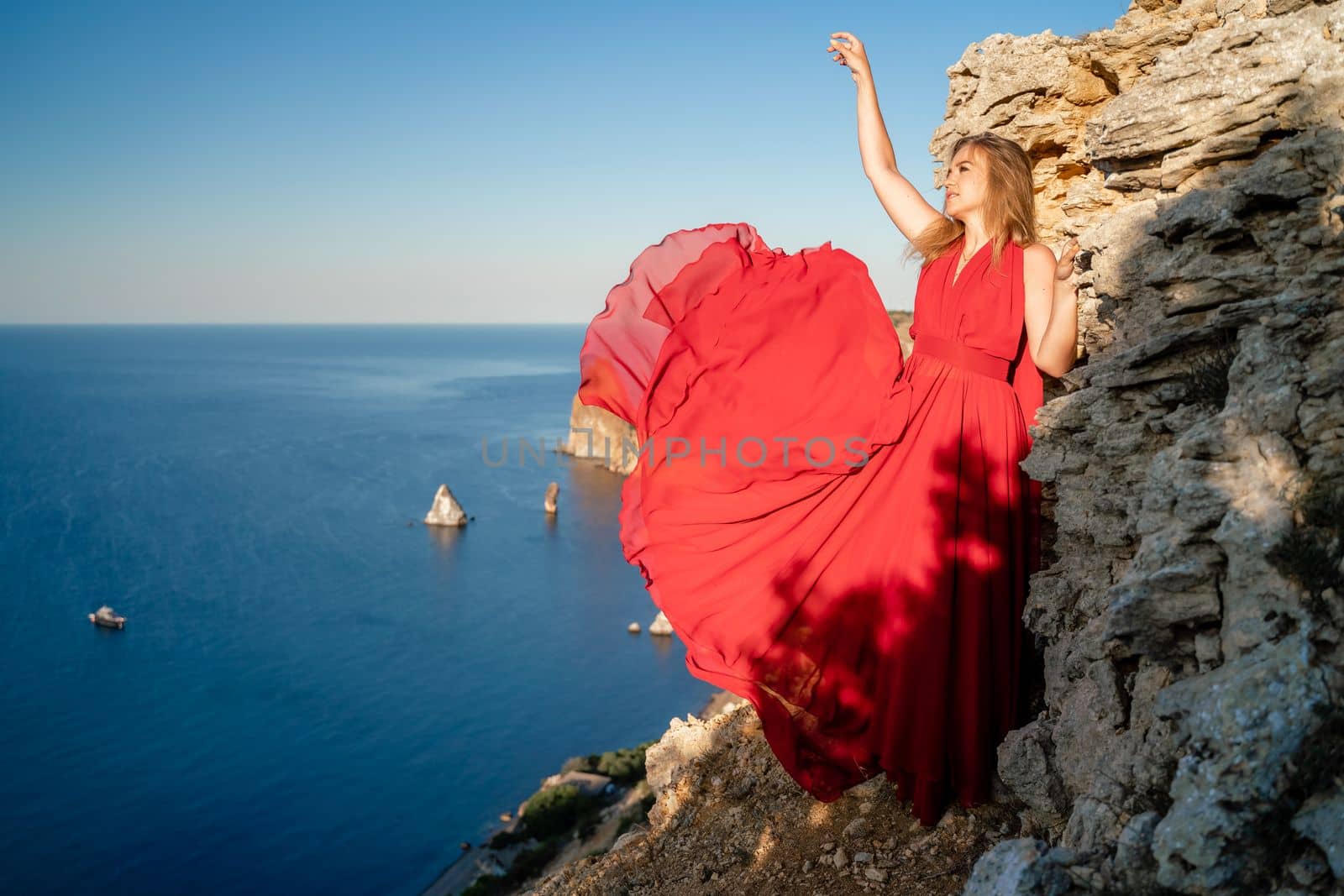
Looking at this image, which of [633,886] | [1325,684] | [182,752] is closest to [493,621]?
[182,752]

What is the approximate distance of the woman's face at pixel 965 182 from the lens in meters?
3.44

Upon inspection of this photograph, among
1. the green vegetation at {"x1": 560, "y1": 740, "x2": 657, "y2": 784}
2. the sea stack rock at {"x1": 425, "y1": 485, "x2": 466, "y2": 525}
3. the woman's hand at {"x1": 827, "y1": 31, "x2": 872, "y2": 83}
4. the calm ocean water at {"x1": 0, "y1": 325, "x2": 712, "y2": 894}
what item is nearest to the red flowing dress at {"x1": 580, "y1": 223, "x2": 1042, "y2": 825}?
the woman's hand at {"x1": 827, "y1": 31, "x2": 872, "y2": 83}

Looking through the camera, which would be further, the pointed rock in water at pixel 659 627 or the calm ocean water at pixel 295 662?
the pointed rock in water at pixel 659 627

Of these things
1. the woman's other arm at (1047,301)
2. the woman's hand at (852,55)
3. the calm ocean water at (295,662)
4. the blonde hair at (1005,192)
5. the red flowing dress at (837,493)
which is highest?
the woman's hand at (852,55)

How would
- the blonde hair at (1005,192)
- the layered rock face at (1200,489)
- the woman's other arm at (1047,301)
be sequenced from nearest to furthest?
the layered rock face at (1200,489) < the woman's other arm at (1047,301) < the blonde hair at (1005,192)

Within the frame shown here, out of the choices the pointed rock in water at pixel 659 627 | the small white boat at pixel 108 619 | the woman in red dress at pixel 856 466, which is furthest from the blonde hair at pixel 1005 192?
the small white boat at pixel 108 619

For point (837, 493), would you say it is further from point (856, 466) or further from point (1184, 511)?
point (1184, 511)

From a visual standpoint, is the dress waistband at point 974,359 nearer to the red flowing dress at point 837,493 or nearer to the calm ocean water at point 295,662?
the red flowing dress at point 837,493

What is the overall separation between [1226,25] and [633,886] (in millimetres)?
4096

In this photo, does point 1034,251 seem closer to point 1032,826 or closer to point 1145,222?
point 1145,222

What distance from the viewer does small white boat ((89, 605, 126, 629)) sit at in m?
45.0

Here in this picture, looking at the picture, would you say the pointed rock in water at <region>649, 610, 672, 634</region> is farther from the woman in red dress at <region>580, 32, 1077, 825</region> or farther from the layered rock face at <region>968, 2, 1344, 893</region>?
the layered rock face at <region>968, 2, 1344, 893</region>

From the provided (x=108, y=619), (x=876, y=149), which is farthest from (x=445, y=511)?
(x=876, y=149)

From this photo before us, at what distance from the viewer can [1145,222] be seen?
2.92 meters
